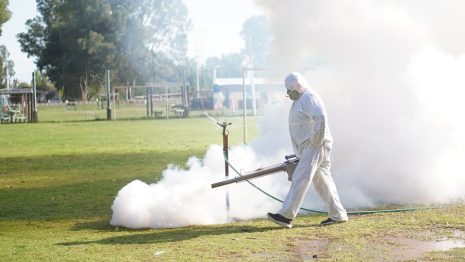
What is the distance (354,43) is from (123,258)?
26.6ft

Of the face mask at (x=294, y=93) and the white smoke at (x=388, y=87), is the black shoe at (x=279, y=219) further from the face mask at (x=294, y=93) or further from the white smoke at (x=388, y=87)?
the white smoke at (x=388, y=87)

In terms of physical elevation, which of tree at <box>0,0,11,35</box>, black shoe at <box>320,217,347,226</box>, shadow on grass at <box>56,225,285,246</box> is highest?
tree at <box>0,0,11,35</box>

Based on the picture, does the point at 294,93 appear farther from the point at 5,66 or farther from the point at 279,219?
the point at 5,66

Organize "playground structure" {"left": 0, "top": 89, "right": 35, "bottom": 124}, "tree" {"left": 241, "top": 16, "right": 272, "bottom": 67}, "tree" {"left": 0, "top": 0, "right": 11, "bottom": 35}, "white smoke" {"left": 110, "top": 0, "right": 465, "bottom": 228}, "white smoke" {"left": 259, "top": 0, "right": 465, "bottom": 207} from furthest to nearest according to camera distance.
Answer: "playground structure" {"left": 0, "top": 89, "right": 35, "bottom": 124} → "tree" {"left": 0, "top": 0, "right": 11, "bottom": 35} → "tree" {"left": 241, "top": 16, "right": 272, "bottom": 67} → "white smoke" {"left": 259, "top": 0, "right": 465, "bottom": 207} → "white smoke" {"left": 110, "top": 0, "right": 465, "bottom": 228}

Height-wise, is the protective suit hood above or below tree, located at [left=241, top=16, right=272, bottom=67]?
below

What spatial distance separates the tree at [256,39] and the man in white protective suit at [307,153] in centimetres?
764

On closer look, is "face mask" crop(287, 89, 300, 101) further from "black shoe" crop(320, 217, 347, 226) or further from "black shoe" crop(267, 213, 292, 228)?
"black shoe" crop(320, 217, 347, 226)

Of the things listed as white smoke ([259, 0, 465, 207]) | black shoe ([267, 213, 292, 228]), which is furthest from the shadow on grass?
white smoke ([259, 0, 465, 207])

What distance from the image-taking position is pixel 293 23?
1630cm

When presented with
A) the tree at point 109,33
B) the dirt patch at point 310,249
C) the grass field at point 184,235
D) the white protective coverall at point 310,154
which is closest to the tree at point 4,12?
the tree at point 109,33

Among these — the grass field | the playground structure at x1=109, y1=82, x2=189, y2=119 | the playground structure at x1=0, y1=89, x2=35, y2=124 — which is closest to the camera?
the grass field

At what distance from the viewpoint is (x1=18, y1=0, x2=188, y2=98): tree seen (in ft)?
84.6

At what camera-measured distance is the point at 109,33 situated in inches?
1053

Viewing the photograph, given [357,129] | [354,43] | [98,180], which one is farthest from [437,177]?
[98,180]
